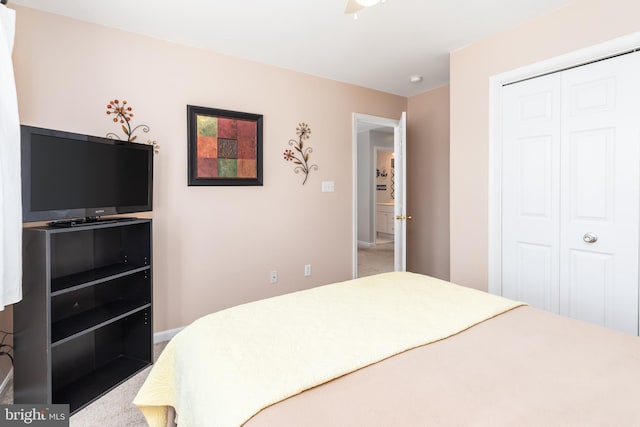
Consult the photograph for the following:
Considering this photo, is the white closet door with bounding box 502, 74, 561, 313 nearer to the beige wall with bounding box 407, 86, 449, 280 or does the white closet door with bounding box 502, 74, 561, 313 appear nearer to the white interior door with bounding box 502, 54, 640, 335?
the white interior door with bounding box 502, 54, 640, 335

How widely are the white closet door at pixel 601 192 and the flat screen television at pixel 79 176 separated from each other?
115 inches

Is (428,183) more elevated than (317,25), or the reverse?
(317,25)

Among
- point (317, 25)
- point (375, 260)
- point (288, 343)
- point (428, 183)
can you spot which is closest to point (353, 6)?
point (317, 25)

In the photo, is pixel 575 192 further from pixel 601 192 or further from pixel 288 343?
pixel 288 343

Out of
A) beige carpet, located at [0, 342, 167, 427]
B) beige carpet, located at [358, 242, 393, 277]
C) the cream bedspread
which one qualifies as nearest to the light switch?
beige carpet, located at [358, 242, 393, 277]

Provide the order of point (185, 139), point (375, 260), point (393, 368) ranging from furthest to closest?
point (375, 260) → point (185, 139) → point (393, 368)

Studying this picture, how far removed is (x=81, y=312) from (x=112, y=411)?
0.66 m

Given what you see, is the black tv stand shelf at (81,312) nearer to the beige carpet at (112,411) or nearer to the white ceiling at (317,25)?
the beige carpet at (112,411)

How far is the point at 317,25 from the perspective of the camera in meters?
2.43

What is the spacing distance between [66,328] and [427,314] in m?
1.95

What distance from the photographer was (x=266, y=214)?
3.19 m

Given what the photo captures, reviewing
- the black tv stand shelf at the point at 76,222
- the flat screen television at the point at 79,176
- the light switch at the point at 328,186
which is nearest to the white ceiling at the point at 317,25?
the flat screen television at the point at 79,176

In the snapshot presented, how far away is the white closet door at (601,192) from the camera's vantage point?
6.54 feet

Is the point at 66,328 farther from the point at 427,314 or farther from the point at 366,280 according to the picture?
the point at 427,314
